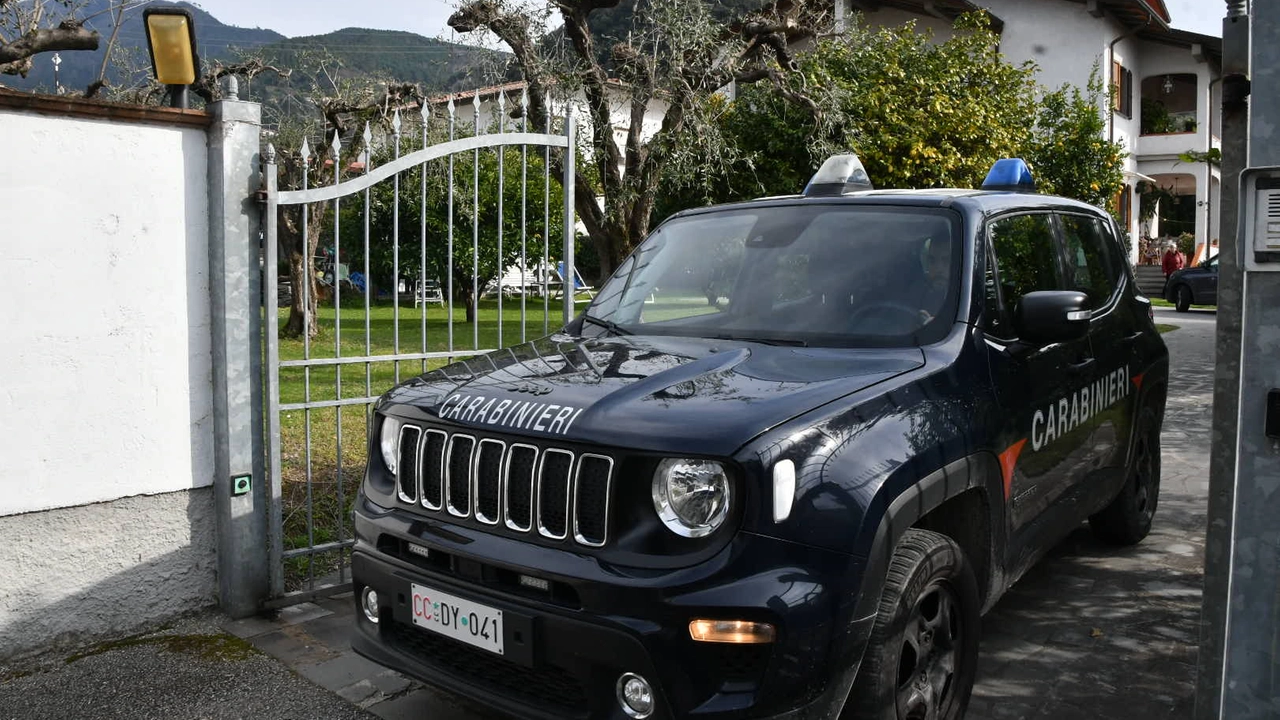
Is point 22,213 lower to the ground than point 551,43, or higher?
lower

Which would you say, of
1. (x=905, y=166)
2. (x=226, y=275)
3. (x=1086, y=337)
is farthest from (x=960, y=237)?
(x=905, y=166)

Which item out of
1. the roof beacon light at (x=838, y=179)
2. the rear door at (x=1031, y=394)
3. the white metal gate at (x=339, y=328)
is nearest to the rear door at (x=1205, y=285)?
the white metal gate at (x=339, y=328)

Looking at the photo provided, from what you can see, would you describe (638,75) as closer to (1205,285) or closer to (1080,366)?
(1080,366)

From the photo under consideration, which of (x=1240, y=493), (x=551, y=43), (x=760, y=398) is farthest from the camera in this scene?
(x=551, y=43)

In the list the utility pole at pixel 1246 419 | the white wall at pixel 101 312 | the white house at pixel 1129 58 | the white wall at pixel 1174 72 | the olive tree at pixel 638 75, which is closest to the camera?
the utility pole at pixel 1246 419

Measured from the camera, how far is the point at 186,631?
442 centimetres

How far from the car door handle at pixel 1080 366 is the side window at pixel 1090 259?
327mm

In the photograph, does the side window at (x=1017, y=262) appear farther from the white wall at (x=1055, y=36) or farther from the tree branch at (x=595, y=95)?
the white wall at (x=1055, y=36)

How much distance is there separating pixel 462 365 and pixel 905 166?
13.5 m

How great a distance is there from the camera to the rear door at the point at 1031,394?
12.0 ft

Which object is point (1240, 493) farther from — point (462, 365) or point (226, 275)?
point (226, 275)

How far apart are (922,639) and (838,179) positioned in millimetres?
2021

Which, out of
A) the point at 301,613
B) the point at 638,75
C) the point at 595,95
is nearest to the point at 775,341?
the point at 301,613

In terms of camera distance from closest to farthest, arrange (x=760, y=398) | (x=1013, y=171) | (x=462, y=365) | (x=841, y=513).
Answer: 1. (x=841, y=513)
2. (x=760, y=398)
3. (x=462, y=365)
4. (x=1013, y=171)
